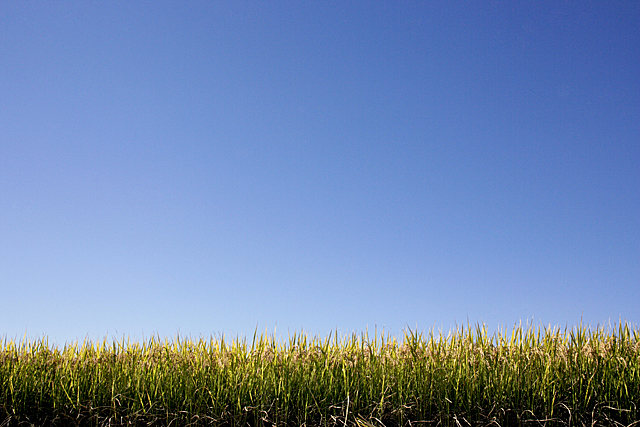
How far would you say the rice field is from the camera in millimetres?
5684

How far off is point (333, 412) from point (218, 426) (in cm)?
130

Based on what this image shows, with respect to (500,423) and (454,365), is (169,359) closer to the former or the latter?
(454,365)

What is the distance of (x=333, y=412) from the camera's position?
580 cm

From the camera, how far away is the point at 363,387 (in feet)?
19.1

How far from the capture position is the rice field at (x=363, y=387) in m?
5.68

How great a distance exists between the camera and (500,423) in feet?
18.5

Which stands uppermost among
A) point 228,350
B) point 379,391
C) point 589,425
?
point 228,350

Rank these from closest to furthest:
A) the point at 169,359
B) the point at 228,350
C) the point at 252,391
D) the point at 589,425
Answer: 1. the point at 589,425
2. the point at 252,391
3. the point at 169,359
4. the point at 228,350

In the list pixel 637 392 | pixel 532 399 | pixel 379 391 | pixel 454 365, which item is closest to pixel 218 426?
pixel 379 391

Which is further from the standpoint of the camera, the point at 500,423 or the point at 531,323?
the point at 531,323

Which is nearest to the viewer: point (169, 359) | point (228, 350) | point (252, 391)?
point (252, 391)

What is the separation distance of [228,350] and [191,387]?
1.39 meters

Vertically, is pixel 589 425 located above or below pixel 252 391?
below

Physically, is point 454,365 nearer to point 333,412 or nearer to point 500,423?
point 500,423
